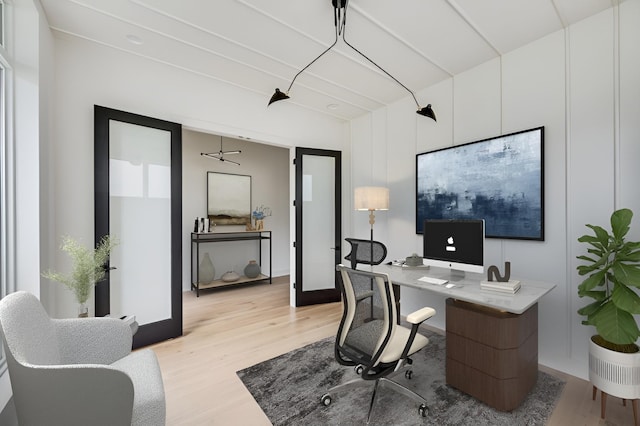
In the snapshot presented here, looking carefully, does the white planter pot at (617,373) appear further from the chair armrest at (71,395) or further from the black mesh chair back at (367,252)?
the chair armrest at (71,395)

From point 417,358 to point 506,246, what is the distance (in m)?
1.42

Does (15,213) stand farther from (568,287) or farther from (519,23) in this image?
(568,287)

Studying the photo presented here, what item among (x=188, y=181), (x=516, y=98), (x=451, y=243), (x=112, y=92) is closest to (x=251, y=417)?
(x=451, y=243)

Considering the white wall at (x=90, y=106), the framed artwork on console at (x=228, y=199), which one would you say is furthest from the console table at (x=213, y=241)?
the white wall at (x=90, y=106)

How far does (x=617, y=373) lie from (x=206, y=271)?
505cm

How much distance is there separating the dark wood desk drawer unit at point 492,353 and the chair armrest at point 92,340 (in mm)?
2320

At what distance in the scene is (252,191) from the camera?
566 centimetres

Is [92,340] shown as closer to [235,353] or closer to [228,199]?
[235,353]

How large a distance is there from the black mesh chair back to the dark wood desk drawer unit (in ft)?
3.05

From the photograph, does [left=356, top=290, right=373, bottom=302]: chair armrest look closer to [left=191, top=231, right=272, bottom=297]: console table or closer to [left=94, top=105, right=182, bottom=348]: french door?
[left=94, top=105, right=182, bottom=348]: french door

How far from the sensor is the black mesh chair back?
2.93 metres

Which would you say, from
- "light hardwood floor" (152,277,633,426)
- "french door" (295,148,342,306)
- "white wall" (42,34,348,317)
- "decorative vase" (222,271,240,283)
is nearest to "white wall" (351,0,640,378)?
"light hardwood floor" (152,277,633,426)

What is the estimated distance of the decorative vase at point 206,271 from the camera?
4.81 meters

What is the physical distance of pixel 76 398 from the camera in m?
1.08
